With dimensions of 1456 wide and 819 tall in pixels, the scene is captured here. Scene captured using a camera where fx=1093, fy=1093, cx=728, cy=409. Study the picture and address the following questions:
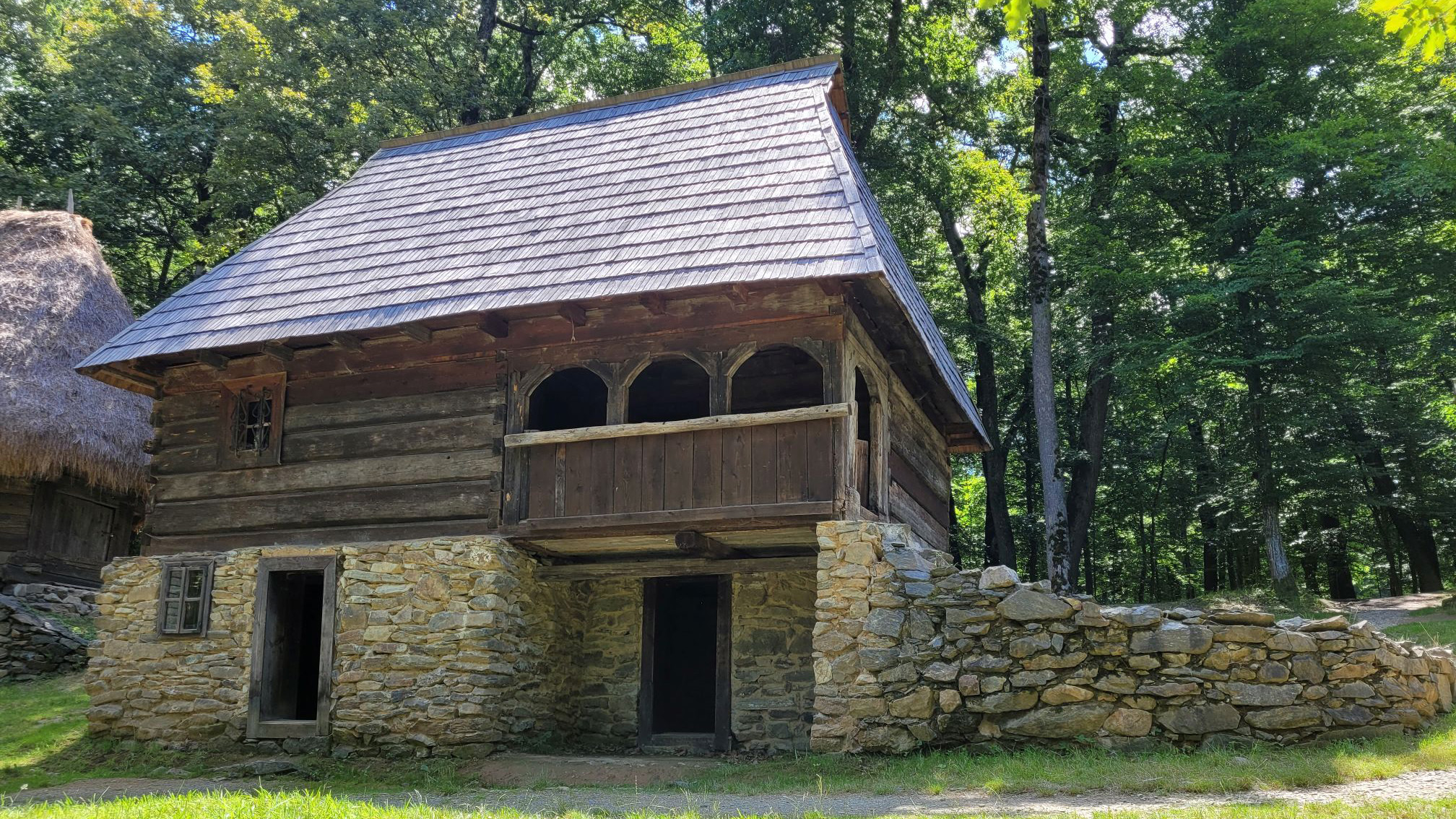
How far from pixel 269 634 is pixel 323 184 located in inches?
525

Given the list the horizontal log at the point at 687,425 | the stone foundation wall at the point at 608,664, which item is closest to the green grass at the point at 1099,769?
the horizontal log at the point at 687,425

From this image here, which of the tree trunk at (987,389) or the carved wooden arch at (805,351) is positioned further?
the tree trunk at (987,389)

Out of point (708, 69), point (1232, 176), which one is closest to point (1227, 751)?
point (1232, 176)

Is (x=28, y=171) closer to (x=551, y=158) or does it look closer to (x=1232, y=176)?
(x=551, y=158)

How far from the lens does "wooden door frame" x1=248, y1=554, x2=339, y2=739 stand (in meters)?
10.9

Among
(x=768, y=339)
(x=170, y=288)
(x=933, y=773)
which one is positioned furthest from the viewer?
(x=170, y=288)

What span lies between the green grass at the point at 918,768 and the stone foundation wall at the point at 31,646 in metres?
4.15

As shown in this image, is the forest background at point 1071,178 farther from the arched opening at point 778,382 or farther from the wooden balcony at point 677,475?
the wooden balcony at point 677,475

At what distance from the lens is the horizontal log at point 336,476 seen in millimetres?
11250

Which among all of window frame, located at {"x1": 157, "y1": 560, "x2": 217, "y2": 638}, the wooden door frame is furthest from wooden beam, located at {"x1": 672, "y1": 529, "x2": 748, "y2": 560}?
window frame, located at {"x1": 157, "y1": 560, "x2": 217, "y2": 638}

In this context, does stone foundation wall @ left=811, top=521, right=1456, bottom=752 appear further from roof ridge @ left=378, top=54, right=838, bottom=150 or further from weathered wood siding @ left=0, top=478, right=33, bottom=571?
weathered wood siding @ left=0, top=478, right=33, bottom=571

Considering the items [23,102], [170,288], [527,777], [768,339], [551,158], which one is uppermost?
[23,102]

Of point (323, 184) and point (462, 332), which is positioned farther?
point (323, 184)

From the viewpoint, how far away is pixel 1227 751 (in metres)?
8.23
